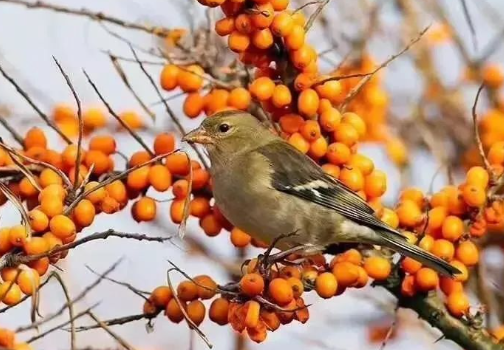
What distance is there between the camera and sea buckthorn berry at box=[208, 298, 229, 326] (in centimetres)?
374

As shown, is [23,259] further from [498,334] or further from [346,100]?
[498,334]

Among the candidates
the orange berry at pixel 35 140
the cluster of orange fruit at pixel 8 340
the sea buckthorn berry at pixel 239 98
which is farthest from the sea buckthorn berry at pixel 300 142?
the cluster of orange fruit at pixel 8 340

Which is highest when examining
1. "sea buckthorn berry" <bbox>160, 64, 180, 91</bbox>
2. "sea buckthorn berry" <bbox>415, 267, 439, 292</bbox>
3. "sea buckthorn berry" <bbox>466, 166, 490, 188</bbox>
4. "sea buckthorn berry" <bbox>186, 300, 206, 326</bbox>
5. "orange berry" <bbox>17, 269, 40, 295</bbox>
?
"sea buckthorn berry" <bbox>160, 64, 180, 91</bbox>

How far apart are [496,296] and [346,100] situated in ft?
5.38

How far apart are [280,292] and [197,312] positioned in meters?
0.36

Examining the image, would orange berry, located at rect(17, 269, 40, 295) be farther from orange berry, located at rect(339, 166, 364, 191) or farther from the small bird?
orange berry, located at rect(339, 166, 364, 191)

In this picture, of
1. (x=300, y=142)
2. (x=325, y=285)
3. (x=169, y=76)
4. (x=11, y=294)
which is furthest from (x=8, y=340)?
(x=169, y=76)

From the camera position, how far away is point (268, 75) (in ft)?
13.7

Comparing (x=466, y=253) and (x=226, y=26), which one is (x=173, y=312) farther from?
(x=466, y=253)

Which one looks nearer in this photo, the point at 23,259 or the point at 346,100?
the point at 23,259

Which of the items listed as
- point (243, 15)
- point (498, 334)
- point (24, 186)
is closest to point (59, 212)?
point (24, 186)

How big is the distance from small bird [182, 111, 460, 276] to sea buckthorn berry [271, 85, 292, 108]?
0.28 m

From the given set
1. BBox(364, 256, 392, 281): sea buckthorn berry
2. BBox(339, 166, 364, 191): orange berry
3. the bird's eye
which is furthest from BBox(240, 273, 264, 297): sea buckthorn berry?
the bird's eye

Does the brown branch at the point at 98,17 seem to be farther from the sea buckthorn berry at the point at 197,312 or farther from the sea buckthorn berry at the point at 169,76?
the sea buckthorn berry at the point at 197,312
